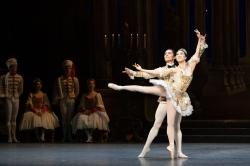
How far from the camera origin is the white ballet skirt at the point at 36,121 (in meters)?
16.1

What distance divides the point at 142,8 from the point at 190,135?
5143 millimetres

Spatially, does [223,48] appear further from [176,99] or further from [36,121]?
[176,99]

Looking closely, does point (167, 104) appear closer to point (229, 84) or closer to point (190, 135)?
point (190, 135)

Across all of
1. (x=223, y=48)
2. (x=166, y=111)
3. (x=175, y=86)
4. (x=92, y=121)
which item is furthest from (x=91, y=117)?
(x=223, y=48)

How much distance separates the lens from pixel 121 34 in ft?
63.6

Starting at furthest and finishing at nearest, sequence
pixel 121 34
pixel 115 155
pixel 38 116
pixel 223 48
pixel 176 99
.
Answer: pixel 223 48 → pixel 121 34 → pixel 38 116 → pixel 115 155 → pixel 176 99

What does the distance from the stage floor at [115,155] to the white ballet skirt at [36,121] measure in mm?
842

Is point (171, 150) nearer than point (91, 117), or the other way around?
point (171, 150)

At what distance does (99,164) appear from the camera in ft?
34.7

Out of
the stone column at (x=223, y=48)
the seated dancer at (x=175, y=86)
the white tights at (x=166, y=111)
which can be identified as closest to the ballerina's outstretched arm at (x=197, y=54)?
the seated dancer at (x=175, y=86)

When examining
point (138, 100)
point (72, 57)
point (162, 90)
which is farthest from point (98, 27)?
point (162, 90)

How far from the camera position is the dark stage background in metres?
19.9

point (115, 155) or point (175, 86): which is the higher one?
point (175, 86)

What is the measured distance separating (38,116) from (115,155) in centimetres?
427
